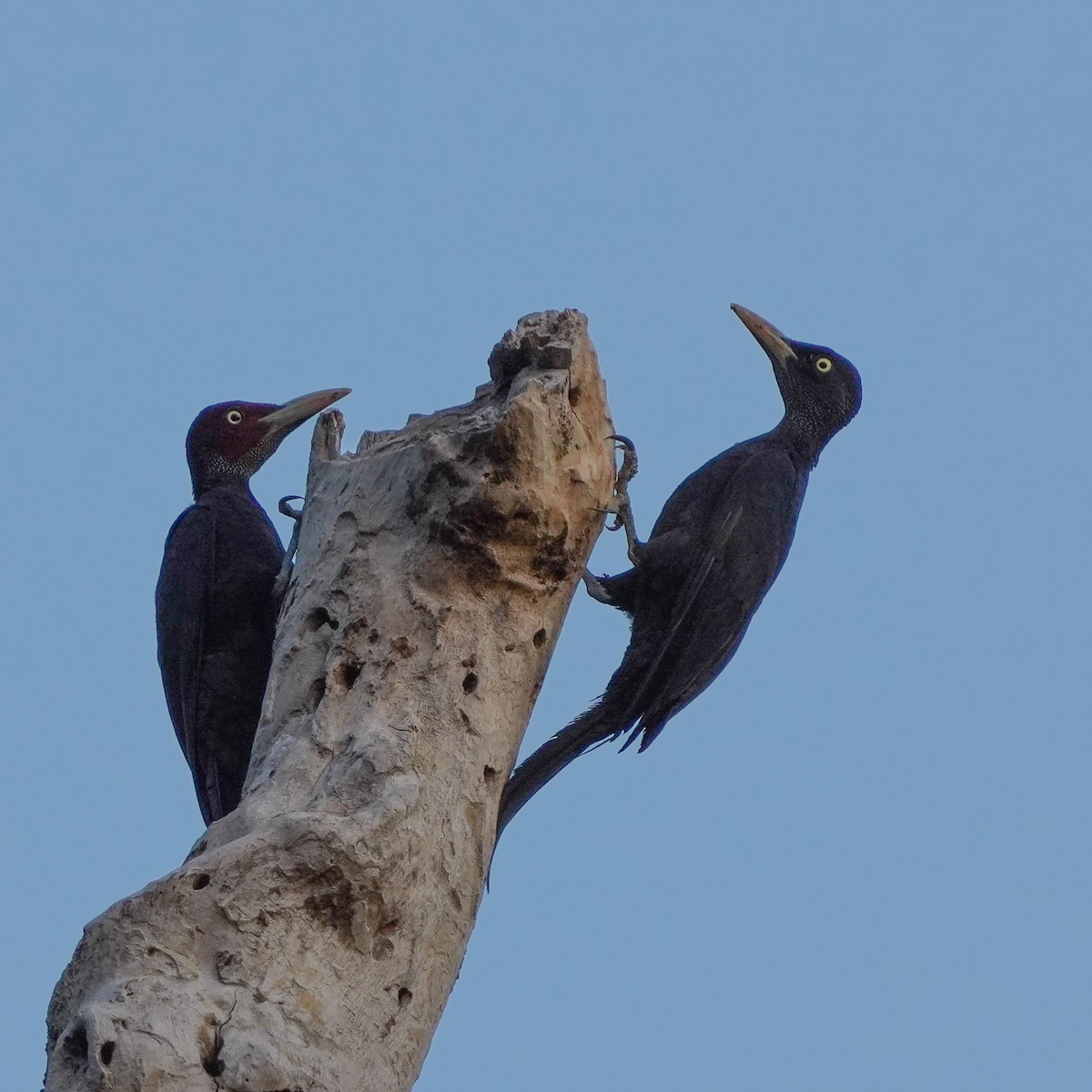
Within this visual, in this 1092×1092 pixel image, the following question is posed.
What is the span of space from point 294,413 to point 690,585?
1924 millimetres

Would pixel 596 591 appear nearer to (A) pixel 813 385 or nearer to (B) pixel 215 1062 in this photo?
(A) pixel 813 385

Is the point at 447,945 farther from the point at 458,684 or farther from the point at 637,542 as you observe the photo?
the point at 637,542

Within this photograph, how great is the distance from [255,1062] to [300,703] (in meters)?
1.18

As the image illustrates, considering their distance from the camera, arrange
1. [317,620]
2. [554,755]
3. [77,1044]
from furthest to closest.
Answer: [554,755]
[317,620]
[77,1044]

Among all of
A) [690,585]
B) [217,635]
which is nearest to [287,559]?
[217,635]

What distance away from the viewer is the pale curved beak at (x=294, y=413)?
260 inches

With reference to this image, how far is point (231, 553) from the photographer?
603 cm

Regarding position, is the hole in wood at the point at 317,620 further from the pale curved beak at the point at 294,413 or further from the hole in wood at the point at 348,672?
the pale curved beak at the point at 294,413

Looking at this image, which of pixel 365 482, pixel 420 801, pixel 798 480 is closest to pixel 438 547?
pixel 365 482

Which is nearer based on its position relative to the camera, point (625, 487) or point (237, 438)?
point (625, 487)

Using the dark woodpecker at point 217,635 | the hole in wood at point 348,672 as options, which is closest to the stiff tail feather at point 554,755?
the hole in wood at point 348,672

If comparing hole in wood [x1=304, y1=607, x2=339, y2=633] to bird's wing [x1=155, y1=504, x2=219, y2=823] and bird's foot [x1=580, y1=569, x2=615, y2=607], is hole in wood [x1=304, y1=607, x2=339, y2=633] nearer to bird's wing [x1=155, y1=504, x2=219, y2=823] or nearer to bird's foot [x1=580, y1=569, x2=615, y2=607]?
bird's wing [x1=155, y1=504, x2=219, y2=823]

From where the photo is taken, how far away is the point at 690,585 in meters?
5.81

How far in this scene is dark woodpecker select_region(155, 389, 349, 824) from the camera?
5.76 m
